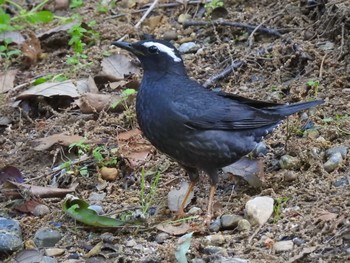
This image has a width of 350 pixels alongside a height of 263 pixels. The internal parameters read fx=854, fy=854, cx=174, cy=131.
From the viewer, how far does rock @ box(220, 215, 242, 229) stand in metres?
5.50

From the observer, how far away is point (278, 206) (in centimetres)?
549

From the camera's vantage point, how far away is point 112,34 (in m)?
8.72

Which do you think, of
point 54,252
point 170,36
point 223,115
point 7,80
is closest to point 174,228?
point 54,252

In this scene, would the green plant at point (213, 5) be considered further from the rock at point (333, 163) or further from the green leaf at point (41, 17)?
the rock at point (333, 163)

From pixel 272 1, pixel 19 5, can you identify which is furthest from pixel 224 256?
pixel 19 5

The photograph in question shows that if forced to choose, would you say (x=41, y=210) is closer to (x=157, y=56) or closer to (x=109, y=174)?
(x=109, y=174)

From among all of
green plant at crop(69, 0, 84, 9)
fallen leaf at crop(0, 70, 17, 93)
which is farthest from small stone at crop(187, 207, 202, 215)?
green plant at crop(69, 0, 84, 9)

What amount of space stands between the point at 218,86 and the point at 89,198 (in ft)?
6.15

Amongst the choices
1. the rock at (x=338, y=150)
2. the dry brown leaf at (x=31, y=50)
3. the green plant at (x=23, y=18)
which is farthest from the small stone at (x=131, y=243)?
the green plant at (x=23, y=18)

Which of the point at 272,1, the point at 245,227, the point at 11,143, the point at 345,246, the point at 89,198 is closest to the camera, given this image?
the point at 345,246

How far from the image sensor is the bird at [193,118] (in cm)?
569

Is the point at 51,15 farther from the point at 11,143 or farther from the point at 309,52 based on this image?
the point at 309,52

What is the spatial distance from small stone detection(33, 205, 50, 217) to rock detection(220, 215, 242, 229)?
1.26 m

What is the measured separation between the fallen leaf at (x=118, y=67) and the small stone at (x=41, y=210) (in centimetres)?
211
